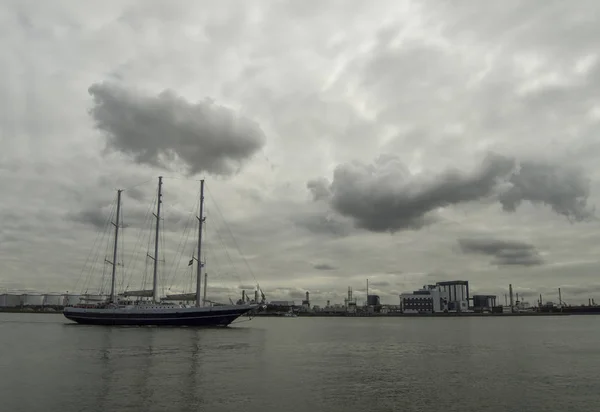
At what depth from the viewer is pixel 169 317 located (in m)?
114

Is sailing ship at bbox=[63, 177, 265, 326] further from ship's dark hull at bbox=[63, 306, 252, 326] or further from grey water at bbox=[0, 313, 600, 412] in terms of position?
grey water at bbox=[0, 313, 600, 412]

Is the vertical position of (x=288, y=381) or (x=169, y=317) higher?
(x=169, y=317)

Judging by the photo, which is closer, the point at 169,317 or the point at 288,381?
the point at 288,381

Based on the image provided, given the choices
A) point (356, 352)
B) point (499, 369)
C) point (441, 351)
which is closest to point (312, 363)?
point (356, 352)

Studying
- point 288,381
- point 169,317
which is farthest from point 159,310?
point 288,381

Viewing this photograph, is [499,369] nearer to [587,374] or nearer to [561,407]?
[587,374]

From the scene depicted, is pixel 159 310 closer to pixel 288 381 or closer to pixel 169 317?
pixel 169 317

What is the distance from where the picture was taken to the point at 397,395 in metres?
34.7

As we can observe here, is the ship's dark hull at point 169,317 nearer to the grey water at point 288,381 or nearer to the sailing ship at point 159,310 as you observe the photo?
the sailing ship at point 159,310

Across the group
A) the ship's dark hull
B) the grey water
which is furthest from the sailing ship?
the grey water

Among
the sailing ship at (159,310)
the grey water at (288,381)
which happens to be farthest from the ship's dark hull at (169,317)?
the grey water at (288,381)

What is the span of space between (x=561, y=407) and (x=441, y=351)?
37424 mm

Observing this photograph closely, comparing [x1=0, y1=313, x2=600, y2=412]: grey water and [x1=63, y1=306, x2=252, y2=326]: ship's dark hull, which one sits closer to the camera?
[x1=0, y1=313, x2=600, y2=412]: grey water

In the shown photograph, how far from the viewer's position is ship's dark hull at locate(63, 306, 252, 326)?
11319 cm
